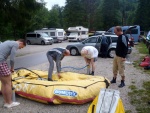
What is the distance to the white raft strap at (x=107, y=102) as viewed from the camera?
450cm

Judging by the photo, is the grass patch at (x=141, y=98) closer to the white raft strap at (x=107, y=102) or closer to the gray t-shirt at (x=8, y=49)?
the white raft strap at (x=107, y=102)

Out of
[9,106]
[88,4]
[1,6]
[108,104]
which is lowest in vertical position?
[9,106]

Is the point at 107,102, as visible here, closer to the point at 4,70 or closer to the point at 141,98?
the point at 141,98

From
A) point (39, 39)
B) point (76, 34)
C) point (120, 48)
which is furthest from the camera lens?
point (76, 34)

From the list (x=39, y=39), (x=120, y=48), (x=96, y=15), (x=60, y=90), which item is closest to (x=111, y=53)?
(x=120, y=48)

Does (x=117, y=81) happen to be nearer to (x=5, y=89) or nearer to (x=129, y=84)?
(x=129, y=84)

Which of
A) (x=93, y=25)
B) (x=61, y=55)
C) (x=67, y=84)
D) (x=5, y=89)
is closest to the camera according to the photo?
(x=5, y=89)

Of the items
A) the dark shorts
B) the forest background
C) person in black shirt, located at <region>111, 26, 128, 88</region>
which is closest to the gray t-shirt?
the dark shorts

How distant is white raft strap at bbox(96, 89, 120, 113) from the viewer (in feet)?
14.8

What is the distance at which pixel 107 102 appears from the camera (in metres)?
4.62

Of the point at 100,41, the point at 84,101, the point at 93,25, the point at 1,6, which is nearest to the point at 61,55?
the point at 84,101

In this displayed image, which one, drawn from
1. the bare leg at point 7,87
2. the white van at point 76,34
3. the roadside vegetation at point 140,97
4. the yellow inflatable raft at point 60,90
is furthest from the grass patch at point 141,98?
the white van at point 76,34

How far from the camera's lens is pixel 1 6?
21.2m

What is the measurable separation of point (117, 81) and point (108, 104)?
3781mm
